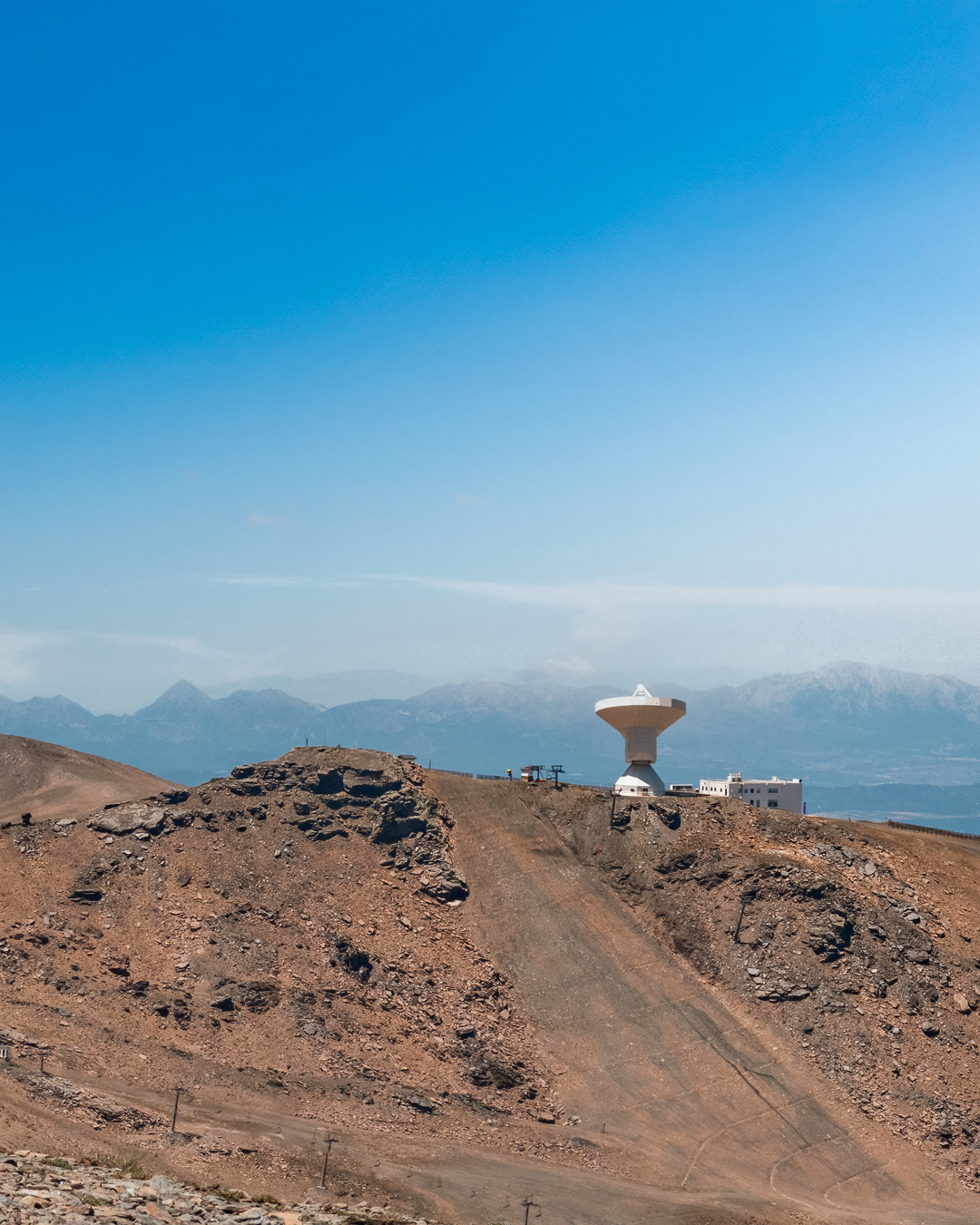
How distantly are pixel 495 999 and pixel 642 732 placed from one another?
116ft

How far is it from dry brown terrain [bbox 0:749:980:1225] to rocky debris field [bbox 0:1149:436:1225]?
477 centimetres

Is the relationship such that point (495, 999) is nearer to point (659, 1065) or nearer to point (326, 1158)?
point (659, 1065)

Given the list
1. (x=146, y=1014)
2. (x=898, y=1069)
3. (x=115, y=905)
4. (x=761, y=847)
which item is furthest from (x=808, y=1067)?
(x=115, y=905)

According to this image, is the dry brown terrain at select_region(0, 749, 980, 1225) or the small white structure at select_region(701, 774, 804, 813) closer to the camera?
the dry brown terrain at select_region(0, 749, 980, 1225)

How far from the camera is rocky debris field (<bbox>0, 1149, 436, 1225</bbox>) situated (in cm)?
4319

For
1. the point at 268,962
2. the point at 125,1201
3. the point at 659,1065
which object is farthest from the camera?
the point at 268,962

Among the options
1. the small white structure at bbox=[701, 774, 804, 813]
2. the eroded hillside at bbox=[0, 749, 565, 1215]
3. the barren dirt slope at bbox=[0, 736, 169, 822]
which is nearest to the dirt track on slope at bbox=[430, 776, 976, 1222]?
the eroded hillside at bbox=[0, 749, 565, 1215]

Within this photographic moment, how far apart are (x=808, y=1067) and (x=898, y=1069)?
626 centimetres

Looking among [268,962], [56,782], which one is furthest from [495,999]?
[56,782]

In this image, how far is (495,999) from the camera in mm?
86750

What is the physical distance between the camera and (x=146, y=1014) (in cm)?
7619

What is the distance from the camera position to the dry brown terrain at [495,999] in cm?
6538

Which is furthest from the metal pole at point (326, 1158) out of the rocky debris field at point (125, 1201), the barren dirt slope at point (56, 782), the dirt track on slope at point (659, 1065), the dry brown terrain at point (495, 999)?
the barren dirt slope at point (56, 782)

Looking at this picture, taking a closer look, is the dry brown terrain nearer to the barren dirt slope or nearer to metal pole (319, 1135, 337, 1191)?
metal pole (319, 1135, 337, 1191)
